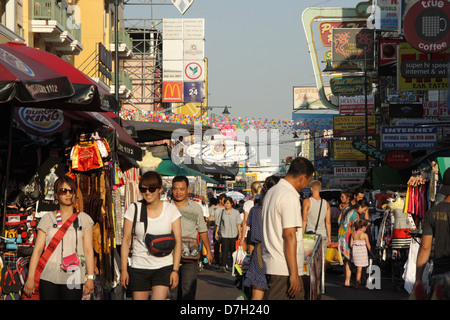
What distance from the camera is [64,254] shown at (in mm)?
7305

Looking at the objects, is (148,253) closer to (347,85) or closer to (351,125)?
(351,125)

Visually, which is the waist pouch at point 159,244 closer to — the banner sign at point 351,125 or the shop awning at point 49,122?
the shop awning at point 49,122

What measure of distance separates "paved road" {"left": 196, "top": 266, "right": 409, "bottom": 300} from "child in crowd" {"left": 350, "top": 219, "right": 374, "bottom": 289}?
0.46m

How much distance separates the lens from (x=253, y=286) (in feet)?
24.7

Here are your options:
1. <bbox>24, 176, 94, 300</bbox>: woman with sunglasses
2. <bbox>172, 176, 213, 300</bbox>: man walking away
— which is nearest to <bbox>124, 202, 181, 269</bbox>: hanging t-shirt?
<bbox>24, 176, 94, 300</bbox>: woman with sunglasses

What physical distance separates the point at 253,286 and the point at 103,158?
377 centimetres

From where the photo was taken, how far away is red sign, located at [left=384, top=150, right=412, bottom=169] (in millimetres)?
29516

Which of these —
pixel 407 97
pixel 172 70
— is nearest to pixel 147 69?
pixel 172 70

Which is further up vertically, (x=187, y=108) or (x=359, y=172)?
(x=187, y=108)

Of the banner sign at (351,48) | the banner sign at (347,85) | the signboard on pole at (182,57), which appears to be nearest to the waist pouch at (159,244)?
the banner sign at (347,85)

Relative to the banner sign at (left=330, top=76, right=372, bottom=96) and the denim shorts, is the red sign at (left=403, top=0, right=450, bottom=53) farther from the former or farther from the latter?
the banner sign at (left=330, top=76, right=372, bottom=96)

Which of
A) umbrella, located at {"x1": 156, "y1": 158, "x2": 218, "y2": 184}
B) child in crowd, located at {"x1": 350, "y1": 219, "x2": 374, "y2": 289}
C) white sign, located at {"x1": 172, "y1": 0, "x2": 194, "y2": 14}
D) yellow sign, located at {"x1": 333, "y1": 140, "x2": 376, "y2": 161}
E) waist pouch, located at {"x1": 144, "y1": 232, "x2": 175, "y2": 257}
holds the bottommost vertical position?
child in crowd, located at {"x1": 350, "y1": 219, "x2": 374, "y2": 289}
